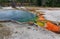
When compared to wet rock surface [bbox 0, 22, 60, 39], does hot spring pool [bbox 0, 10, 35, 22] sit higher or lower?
lower

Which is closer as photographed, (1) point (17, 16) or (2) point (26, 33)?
(2) point (26, 33)

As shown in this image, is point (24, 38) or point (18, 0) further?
point (18, 0)

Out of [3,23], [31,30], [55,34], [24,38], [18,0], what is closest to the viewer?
[24,38]

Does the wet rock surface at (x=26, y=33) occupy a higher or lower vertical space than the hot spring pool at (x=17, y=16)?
higher

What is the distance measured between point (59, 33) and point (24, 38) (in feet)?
4.66

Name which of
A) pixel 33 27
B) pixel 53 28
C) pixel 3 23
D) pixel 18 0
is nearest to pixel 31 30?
pixel 33 27

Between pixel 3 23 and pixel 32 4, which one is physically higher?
pixel 3 23

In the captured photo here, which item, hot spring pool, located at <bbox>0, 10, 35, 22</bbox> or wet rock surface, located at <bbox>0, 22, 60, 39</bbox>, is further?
hot spring pool, located at <bbox>0, 10, 35, 22</bbox>

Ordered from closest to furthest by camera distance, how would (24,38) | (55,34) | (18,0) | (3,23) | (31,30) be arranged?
(24,38)
(55,34)
(31,30)
(3,23)
(18,0)

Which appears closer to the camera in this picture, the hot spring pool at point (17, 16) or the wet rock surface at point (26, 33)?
the wet rock surface at point (26, 33)

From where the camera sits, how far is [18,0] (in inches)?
771

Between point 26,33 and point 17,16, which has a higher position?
point 26,33

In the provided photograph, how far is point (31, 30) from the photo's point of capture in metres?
6.93

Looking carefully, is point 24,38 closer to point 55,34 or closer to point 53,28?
point 55,34
